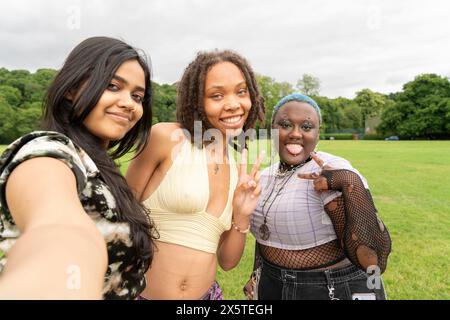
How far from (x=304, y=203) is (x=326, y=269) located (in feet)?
1.45

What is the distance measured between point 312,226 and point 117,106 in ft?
4.66

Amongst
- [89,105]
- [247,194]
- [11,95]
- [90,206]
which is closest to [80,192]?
[90,206]

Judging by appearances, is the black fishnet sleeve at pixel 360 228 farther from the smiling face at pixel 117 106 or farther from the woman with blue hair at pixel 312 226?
the smiling face at pixel 117 106

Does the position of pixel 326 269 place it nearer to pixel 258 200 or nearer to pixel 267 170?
pixel 258 200

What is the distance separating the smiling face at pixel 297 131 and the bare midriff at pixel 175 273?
968mm

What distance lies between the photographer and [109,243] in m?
1.61

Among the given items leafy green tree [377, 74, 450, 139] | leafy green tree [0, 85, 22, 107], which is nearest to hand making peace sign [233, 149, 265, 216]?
leafy green tree [0, 85, 22, 107]

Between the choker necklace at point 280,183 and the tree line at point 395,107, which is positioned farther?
the tree line at point 395,107

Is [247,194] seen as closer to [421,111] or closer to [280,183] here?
[280,183]

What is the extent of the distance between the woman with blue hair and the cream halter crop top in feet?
1.45

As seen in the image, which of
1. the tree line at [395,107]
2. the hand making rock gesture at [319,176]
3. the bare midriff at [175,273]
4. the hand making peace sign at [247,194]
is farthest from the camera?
the tree line at [395,107]

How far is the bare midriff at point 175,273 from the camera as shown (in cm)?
243

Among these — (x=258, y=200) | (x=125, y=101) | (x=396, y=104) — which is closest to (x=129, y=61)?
(x=125, y=101)

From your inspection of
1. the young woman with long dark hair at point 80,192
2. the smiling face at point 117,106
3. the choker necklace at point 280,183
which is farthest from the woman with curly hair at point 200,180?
the smiling face at point 117,106
